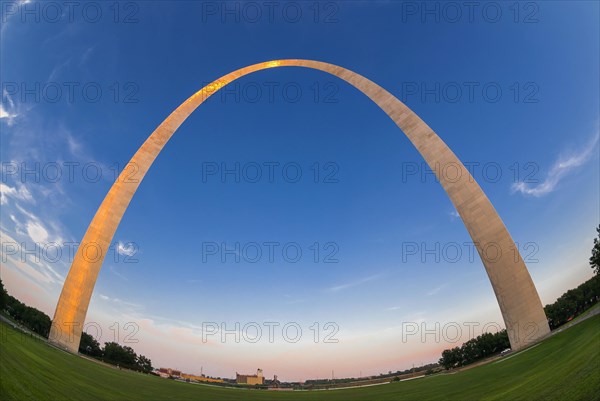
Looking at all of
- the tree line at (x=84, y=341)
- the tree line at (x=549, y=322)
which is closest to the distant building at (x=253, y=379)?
the tree line at (x=84, y=341)

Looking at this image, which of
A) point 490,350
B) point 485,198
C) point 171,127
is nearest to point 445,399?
point 485,198

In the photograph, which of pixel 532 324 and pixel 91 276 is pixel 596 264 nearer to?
pixel 532 324

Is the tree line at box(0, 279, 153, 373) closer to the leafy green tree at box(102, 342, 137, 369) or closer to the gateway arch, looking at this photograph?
the leafy green tree at box(102, 342, 137, 369)

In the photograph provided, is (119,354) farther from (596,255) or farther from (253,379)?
(596,255)

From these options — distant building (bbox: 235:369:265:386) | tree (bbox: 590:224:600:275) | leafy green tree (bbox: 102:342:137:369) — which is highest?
tree (bbox: 590:224:600:275)

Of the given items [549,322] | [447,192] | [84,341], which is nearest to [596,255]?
[447,192]

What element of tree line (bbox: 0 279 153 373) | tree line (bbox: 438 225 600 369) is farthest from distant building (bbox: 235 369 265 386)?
tree line (bbox: 438 225 600 369)

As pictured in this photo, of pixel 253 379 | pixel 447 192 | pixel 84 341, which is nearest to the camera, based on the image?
pixel 447 192

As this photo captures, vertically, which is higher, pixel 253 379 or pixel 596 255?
pixel 596 255

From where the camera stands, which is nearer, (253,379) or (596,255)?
(596,255)
